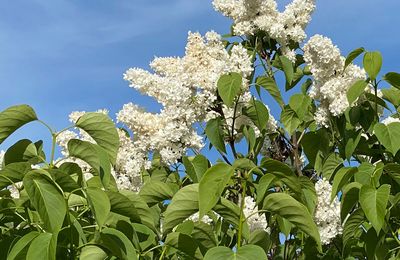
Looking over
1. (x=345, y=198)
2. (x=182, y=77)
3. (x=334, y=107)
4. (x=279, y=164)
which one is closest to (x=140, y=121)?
(x=182, y=77)

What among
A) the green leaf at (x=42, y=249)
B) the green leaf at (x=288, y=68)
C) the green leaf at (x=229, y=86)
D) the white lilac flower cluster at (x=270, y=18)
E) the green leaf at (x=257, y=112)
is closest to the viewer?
the green leaf at (x=42, y=249)

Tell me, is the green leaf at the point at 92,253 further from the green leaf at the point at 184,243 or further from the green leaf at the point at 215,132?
the green leaf at the point at 215,132

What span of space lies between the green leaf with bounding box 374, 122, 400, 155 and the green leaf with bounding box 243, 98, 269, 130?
500mm

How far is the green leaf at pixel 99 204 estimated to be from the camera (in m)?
1.83

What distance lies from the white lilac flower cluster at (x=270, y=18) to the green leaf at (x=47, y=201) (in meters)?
2.62

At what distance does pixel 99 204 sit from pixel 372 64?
1.62 m

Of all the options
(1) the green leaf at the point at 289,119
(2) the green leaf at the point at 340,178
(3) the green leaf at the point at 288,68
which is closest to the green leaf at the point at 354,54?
(1) the green leaf at the point at 289,119

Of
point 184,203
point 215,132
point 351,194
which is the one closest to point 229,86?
point 215,132

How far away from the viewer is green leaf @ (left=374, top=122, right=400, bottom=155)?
2848 mm

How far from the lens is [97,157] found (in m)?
2.15

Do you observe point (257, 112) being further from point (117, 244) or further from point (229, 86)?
point (117, 244)

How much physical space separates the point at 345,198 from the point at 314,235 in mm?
534

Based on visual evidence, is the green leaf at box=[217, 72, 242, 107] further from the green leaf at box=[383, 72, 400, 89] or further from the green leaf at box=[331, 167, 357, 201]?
the green leaf at box=[383, 72, 400, 89]

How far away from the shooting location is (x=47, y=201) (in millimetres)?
1738
